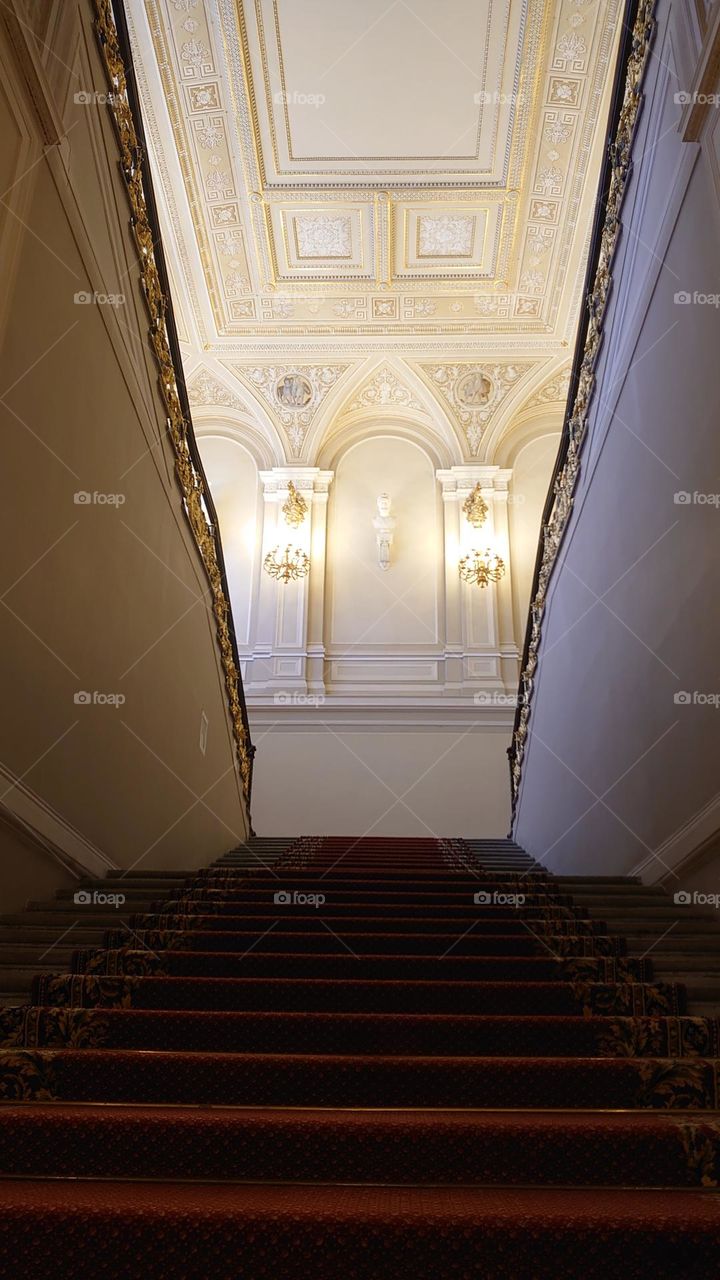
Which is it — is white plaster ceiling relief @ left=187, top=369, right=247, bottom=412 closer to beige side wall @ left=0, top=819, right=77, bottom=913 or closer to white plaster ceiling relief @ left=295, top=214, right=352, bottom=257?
white plaster ceiling relief @ left=295, top=214, right=352, bottom=257

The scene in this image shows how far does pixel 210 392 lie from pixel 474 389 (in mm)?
4038

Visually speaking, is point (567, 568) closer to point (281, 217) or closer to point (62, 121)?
point (62, 121)

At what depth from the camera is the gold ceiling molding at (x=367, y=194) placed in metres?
9.73

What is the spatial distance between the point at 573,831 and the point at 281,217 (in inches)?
363

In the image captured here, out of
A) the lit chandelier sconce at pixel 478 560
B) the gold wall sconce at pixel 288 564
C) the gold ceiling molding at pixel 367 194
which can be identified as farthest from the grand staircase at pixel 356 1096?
the gold ceiling molding at pixel 367 194

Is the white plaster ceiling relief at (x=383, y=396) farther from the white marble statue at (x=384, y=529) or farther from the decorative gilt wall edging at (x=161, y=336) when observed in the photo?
the decorative gilt wall edging at (x=161, y=336)

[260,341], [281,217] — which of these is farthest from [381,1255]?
[260,341]

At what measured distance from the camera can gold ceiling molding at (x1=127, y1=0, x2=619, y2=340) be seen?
9.73 metres

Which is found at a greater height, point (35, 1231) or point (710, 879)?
point (710, 879)

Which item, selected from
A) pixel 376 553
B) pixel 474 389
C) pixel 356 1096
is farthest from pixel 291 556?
pixel 356 1096

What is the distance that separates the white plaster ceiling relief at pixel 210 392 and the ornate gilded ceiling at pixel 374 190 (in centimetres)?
3

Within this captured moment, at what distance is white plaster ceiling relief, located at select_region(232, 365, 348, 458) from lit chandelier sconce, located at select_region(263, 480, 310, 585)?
92cm

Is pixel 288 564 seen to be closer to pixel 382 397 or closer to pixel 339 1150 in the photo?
pixel 382 397

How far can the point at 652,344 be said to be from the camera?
449 centimetres
